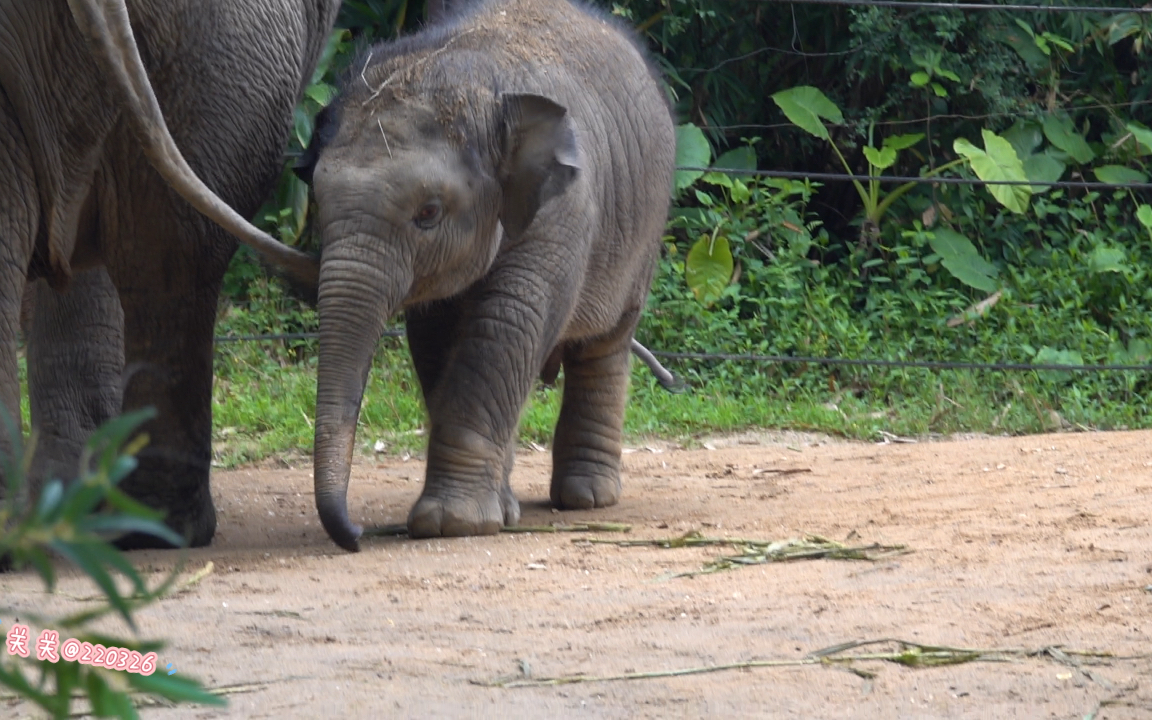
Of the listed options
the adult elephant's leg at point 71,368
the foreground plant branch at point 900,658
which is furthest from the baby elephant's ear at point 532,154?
the foreground plant branch at point 900,658

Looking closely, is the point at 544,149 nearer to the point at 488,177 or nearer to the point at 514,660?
the point at 488,177

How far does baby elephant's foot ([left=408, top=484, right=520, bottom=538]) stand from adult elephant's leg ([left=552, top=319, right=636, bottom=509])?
2.42ft

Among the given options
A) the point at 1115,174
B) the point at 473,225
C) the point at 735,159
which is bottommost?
the point at 1115,174

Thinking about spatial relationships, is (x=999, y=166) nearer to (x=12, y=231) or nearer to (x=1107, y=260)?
(x=1107, y=260)

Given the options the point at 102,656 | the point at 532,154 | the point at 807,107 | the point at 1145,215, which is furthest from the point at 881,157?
the point at 102,656

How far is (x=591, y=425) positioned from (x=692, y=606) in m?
1.90

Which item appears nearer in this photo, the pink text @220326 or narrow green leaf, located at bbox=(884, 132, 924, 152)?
the pink text @220326

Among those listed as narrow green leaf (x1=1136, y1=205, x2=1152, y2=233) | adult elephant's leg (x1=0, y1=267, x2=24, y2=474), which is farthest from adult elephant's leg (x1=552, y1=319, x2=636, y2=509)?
narrow green leaf (x1=1136, y1=205, x2=1152, y2=233)

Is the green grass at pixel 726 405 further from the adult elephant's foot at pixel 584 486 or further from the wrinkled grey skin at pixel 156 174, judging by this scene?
the wrinkled grey skin at pixel 156 174

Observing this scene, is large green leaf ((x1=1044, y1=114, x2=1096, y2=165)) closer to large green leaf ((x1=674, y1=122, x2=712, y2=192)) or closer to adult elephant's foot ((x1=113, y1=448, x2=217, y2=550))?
large green leaf ((x1=674, y1=122, x2=712, y2=192))

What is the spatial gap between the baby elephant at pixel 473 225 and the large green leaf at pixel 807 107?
13.5 feet

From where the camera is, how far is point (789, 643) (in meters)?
3.07

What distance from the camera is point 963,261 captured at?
894cm

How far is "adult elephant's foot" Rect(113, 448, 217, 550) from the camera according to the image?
4.32 m
